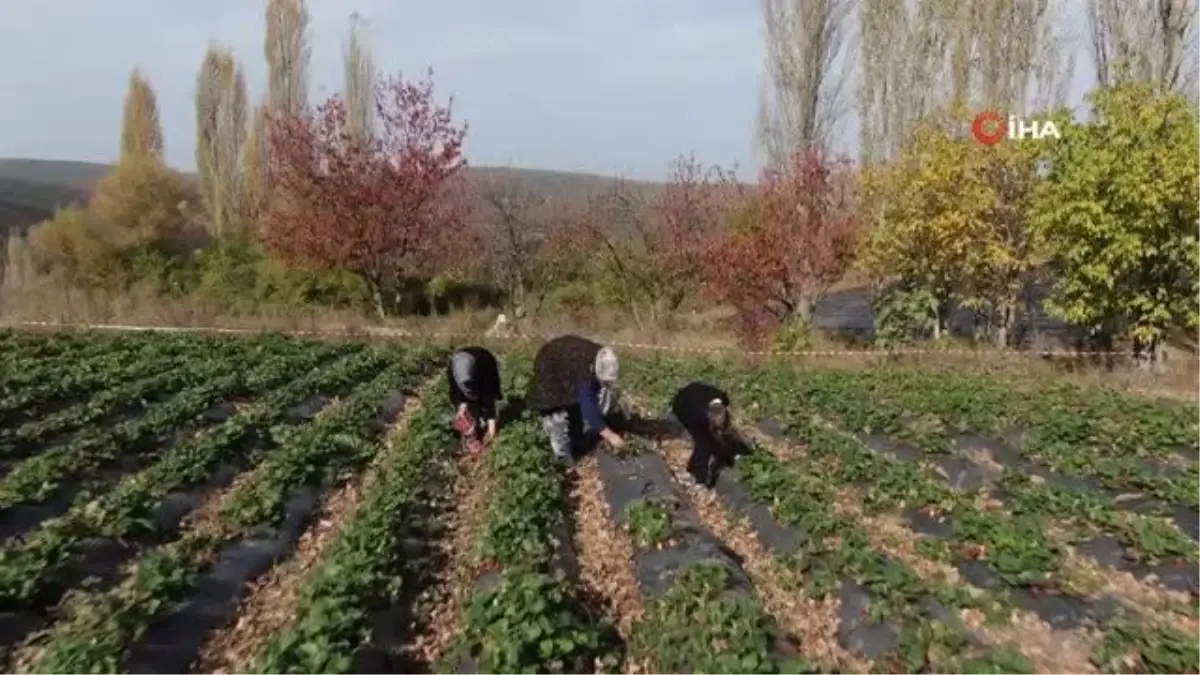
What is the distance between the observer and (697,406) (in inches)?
358

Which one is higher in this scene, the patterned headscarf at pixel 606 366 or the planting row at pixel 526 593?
the patterned headscarf at pixel 606 366

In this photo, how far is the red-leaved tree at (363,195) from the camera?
25578 millimetres

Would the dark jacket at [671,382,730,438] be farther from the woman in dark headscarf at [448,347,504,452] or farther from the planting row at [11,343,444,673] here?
the planting row at [11,343,444,673]

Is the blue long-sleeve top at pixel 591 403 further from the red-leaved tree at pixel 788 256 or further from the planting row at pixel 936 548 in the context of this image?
the red-leaved tree at pixel 788 256

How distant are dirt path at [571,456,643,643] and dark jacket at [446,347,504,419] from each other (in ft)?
5.08

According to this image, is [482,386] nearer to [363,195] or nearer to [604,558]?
[604,558]

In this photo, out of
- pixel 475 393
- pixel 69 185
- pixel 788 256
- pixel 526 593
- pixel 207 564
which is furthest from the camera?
pixel 69 185

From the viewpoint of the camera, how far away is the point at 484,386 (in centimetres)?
1035

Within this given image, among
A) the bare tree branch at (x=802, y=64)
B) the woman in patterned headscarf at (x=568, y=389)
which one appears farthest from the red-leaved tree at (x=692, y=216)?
the woman in patterned headscarf at (x=568, y=389)

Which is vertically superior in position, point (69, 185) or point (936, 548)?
point (69, 185)

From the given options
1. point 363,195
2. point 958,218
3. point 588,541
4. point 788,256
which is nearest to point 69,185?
point 363,195

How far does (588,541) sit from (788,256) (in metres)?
15.1

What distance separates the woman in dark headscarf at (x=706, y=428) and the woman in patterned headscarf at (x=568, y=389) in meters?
0.72

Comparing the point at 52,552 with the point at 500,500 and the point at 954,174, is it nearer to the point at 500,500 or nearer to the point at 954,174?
the point at 500,500
